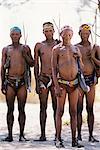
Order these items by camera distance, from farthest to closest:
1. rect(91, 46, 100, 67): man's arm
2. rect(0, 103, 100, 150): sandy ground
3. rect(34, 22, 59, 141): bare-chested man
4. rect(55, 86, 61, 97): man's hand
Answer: rect(34, 22, 59, 141): bare-chested man, rect(91, 46, 100, 67): man's arm, rect(0, 103, 100, 150): sandy ground, rect(55, 86, 61, 97): man's hand

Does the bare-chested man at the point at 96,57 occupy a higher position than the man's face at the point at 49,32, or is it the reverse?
the man's face at the point at 49,32

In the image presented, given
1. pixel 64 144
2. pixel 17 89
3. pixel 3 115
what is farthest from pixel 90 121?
pixel 3 115

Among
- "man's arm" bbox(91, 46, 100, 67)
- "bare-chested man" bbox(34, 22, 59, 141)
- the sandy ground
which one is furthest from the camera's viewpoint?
"bare-chested man" bbox(34, 22, 59, 141)

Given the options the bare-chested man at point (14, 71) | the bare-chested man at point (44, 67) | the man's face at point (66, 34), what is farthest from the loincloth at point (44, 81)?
the man's face at point (66, 34)

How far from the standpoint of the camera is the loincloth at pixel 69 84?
609 cm

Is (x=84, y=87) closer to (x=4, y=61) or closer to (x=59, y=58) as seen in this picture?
(x=59, y=58)

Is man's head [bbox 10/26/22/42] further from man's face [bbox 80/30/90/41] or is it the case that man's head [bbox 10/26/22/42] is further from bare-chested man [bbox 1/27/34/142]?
man's face [bbox 80/30/90/41]

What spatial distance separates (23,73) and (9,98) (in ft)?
1.39

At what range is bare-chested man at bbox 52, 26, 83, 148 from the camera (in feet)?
19.9

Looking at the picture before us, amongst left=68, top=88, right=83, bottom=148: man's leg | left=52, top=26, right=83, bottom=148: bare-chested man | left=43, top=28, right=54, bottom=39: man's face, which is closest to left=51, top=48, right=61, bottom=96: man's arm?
left=52, top=26, right=83, bottom=148: bare-chested man

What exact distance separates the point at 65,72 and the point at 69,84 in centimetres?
17

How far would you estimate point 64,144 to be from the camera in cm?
639

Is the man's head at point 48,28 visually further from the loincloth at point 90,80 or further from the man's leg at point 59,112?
the man's leg at point 59,112

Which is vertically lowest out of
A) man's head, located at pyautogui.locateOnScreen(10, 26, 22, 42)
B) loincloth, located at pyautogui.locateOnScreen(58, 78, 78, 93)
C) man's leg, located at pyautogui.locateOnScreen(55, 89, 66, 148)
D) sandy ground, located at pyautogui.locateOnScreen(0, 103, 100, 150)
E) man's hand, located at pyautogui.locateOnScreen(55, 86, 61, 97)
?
sandy ground, located at pyautogui.locateOnScreen(0, 103, 100, 150)
